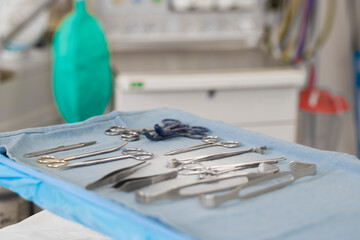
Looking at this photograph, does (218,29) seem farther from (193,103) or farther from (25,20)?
(25,20)

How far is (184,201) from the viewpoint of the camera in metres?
0.84

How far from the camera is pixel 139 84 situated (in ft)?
7.39

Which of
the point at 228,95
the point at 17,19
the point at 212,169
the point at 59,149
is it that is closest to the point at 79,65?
the point at 17,19

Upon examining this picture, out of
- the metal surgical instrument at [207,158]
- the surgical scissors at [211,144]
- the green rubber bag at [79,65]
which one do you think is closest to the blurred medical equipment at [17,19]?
the green rubber bag at [79,65]

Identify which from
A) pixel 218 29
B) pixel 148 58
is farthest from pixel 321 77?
pixel 148 58

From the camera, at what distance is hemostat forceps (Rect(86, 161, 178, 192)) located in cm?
88

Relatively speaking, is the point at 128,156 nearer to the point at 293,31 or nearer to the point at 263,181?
the point at 263,181

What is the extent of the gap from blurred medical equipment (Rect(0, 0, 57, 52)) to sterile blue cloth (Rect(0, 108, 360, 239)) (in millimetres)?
1269

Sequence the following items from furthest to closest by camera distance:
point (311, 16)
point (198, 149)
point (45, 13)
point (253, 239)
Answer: point (311, 16)
point (45, 13)
point (198, 149)
point (253, 239)

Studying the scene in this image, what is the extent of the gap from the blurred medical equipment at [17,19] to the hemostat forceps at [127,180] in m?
1.54

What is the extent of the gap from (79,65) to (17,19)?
17.8 inches

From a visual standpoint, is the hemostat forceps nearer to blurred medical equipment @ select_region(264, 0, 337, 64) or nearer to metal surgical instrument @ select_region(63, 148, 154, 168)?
metal surgical instrument @ select_region(63, 148, 154, 168)

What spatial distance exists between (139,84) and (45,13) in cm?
59


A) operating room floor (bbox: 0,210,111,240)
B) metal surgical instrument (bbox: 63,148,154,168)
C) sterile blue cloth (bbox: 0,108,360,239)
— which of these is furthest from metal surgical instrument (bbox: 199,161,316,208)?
operating room floor (bbox: 0,210,111,240)
